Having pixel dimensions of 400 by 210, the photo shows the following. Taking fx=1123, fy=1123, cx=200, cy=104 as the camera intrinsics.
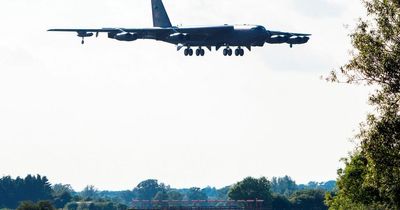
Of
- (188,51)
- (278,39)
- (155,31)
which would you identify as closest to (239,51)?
(188,51)

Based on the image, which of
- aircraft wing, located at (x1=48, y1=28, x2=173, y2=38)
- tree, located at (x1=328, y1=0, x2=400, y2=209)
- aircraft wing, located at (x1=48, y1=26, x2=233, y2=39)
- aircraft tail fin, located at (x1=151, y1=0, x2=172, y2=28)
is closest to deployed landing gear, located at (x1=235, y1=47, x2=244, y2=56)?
aircraft wing, located at (x1=48, y1=26, x2=233, y2=39)

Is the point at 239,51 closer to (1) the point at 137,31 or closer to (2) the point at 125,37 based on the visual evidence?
(2) the point at 125,37

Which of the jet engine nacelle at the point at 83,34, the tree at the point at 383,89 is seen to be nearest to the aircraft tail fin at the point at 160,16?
the jet engine nacelle at the point at 83,34

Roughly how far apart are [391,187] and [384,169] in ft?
4.50

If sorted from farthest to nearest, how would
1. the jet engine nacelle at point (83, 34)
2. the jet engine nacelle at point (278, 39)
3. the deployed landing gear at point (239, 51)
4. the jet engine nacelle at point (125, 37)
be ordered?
the jet engine nacelle at point (278, 39) < the jet engine nacelle at point (83, 34) < the jet engine nacelle at point (125, 37) < the deployed landing gear at point (239, 51)

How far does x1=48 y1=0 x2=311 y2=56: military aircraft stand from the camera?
5192 inches

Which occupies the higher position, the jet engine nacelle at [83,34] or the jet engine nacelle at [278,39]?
the jet engine nacelle at [83,34]

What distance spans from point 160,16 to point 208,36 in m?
29.8

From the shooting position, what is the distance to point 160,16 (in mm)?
165875

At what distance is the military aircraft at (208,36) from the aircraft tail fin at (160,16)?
19.8 m

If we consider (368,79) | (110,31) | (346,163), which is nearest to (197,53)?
(110,31)

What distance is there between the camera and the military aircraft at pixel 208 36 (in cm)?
13188

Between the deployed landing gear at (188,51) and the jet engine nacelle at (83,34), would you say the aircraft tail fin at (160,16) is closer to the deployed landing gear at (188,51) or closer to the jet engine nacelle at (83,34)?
the deployed landing gear at (188,51)

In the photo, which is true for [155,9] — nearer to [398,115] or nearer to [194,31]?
[194,31]
